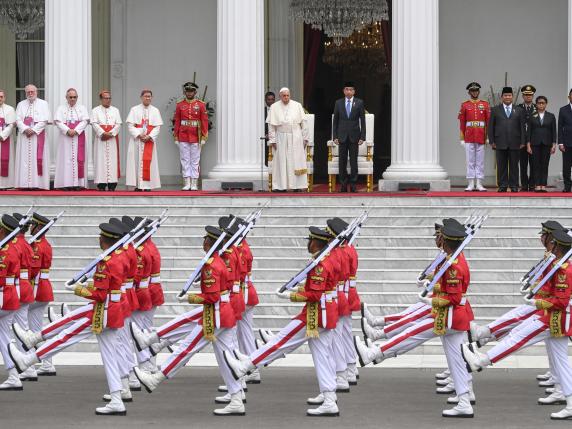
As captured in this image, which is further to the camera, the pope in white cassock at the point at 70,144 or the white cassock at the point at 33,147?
the pope in white cassock at the point at 70,144

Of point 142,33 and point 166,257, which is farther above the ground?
point 142,33

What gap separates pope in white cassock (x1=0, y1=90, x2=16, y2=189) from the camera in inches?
960

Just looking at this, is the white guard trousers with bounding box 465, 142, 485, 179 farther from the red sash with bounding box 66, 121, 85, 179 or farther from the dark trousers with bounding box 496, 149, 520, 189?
the red sash with bounding box 66, 121, 85, 179

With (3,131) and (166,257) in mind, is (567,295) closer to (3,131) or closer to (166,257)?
(166,257)

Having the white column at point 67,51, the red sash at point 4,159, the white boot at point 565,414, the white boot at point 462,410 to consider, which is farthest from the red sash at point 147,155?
the white boot at point 565,414

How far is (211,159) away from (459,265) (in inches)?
629

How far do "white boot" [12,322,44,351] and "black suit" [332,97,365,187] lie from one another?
979 cm

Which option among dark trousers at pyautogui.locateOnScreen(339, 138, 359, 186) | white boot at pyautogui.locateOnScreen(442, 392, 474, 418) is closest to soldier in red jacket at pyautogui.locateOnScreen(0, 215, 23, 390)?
white boot at pyautogui.locateOnScreen(442, 392, 474, 418)

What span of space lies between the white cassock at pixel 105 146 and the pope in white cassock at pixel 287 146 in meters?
2.52

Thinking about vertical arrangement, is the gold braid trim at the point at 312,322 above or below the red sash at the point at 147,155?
below

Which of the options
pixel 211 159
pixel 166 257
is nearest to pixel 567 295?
pixel 166 257

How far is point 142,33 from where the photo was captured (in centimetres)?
2997

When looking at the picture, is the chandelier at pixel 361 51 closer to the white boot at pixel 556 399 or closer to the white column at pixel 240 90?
the white column at pixel 240 90

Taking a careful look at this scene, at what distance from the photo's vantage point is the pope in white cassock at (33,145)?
958 inches
